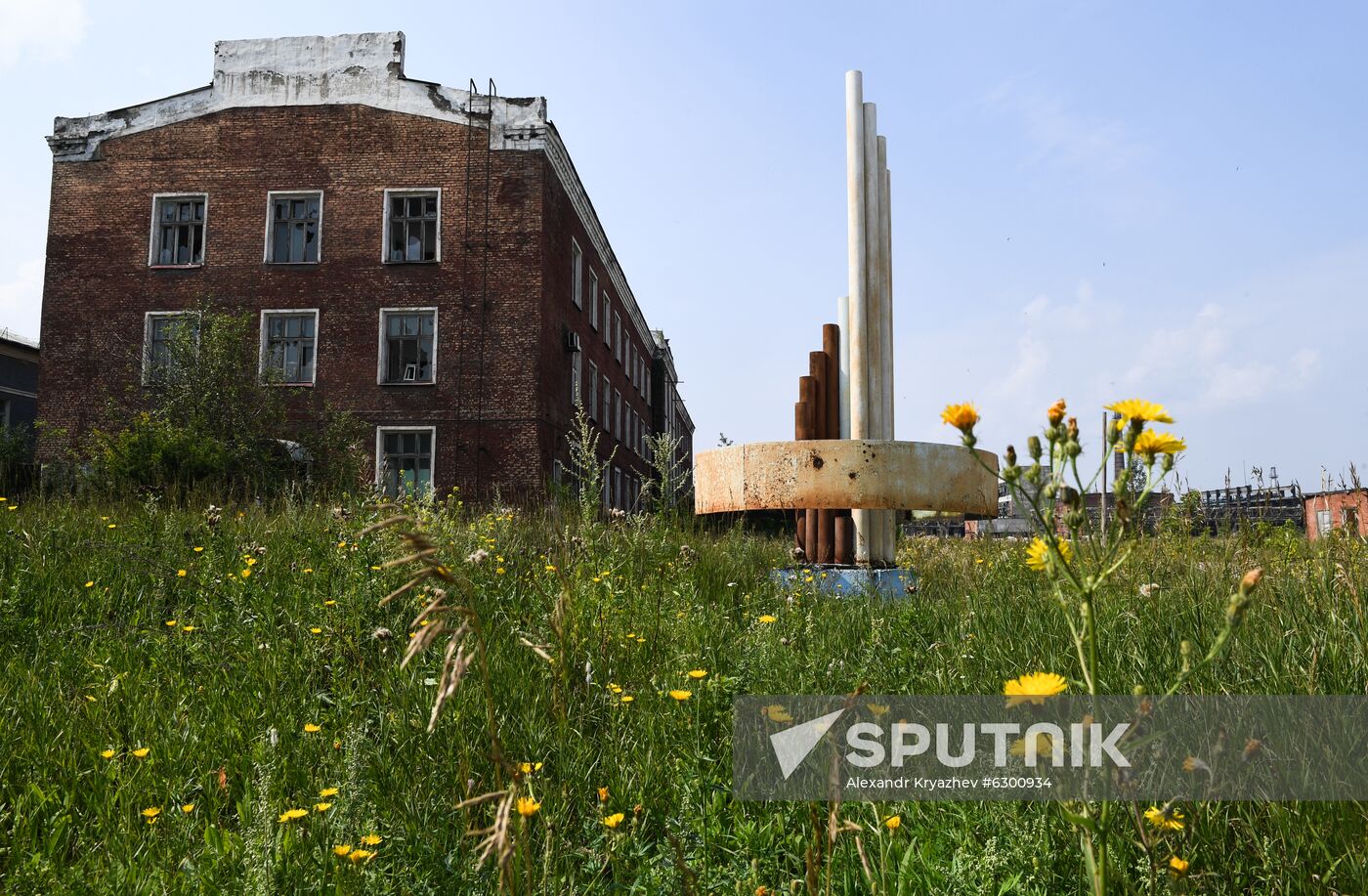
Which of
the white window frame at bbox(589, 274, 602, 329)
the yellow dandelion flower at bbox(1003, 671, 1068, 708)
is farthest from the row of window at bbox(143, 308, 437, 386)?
the yellow dandelion flower at bbox(1003, 671, 1068, 708)

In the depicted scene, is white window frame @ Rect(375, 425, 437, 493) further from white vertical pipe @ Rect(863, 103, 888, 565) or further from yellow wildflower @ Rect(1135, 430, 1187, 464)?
yellow wildflower @ Rect(1135, 430, 1187, 464)

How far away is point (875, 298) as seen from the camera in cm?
786

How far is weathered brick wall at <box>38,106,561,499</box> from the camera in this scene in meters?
20.7

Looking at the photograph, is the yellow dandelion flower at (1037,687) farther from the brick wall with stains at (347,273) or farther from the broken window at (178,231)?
the broken window at (178,231)

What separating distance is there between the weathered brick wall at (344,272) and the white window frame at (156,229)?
118 millimetres

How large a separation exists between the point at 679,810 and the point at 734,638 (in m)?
1.41

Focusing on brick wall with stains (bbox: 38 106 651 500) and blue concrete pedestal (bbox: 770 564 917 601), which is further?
brick wall with stains (bbox: 38 106 651 500)

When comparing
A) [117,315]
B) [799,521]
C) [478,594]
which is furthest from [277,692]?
[117,315]

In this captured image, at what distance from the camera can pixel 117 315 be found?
21859 mm

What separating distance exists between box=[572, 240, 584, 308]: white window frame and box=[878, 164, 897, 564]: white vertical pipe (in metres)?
17.2

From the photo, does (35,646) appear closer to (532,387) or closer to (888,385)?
(888,385)

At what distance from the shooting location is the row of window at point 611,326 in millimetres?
25375

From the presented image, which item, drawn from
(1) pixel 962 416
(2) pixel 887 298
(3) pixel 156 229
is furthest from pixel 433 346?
(1) pixel 962 416

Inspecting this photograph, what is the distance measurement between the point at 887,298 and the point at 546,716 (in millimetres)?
5996
